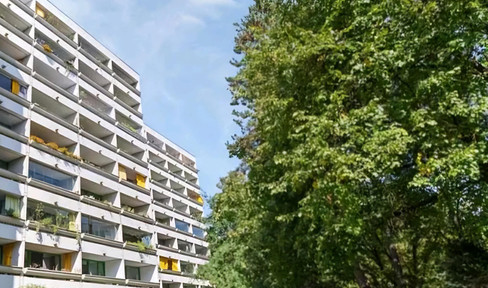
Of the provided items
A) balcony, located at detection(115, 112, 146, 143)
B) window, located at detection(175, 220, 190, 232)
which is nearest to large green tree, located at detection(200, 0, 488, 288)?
balcony, located at detection(115, 112, 146, 143)

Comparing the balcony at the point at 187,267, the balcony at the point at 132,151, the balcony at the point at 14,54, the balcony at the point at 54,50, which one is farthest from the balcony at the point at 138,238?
the balcony at the point at 14,54

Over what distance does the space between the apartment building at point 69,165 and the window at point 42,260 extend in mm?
63

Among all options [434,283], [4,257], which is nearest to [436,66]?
[434,283]

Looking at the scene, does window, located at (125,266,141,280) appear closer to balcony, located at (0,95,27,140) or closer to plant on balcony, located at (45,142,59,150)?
plant on balcony, located at (45,142,59,150)

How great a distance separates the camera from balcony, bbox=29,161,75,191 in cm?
2709

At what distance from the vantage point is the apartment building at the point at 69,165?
25484 mm

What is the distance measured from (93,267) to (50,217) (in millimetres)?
6171

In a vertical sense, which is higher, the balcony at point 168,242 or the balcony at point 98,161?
the balcony at point 98,161

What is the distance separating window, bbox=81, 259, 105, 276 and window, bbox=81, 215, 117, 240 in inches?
76.1

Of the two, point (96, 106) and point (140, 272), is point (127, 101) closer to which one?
point (96, 106)

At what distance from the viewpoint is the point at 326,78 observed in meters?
10.5

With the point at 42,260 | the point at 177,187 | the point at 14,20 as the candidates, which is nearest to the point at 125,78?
the point at 14,20

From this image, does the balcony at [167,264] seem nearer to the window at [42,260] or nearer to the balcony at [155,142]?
the balcony at [155,142]

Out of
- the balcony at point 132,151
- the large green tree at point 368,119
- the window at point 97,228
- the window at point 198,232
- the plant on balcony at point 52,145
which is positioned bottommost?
the large green tree at point 368,119
